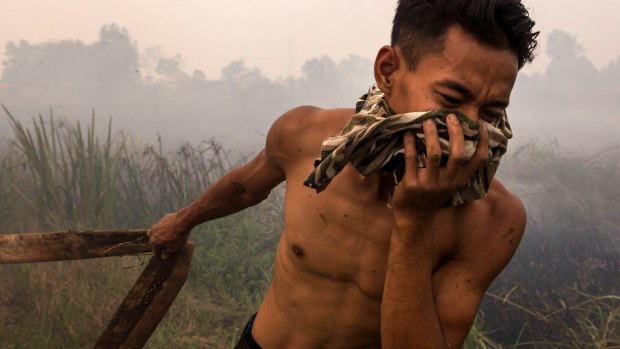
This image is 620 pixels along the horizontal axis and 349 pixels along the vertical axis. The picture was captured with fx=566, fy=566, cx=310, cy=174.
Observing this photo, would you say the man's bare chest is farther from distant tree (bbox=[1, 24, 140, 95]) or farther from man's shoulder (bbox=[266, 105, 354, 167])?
distant tree (bbox=[1, 24, 140, 95])

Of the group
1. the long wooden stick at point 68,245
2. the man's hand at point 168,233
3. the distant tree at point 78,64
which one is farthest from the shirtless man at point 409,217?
the distant tree at point 78,64

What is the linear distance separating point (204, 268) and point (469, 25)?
154 inches

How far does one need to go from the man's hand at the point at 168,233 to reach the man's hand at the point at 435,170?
1085 millimetres

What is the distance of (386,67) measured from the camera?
4.98ft

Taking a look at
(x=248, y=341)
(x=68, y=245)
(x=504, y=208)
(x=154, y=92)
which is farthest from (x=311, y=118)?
(x=154, y=92)

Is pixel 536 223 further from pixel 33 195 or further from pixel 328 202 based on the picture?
pixel 33 195

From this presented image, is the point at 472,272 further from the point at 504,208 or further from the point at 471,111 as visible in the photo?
the point at 471,111

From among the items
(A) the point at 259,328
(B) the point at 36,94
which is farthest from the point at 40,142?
(B) the point at 36,94

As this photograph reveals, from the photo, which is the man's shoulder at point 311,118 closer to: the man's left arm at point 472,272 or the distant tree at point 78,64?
the man's left arm at point 472,272

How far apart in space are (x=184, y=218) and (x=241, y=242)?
333cm

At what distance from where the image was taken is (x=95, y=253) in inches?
83.6

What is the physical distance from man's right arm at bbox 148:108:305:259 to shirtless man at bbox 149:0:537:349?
0.02 metres

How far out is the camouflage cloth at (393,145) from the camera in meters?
1.25

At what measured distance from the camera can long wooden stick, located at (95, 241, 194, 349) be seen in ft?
7.36
